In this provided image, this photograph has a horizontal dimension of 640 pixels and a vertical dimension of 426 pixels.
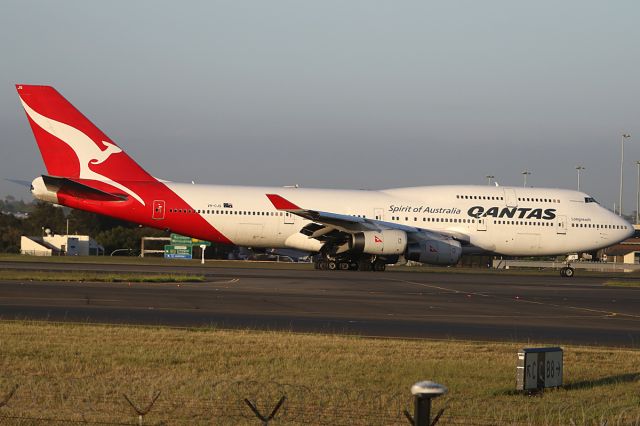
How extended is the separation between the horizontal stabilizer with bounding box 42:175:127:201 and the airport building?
37.3 meters

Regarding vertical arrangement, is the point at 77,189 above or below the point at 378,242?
above

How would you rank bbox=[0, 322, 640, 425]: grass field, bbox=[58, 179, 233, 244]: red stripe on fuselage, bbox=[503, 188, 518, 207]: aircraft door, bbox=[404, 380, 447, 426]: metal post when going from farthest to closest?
1. bbox=[503, 188, 518, 207]: aircraft door
2. bbox=[58, 179, 233, 244]: red stripe on fuselage
3. bbox=[0, 322, 640, 425]: grass field
4. bbox=[404, 380, 447, 426]: metal post

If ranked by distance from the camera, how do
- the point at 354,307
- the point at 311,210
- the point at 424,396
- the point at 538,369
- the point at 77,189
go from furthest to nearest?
1. the point at 311,210
2. the point at 77,189
3. the point at 354,307
4. the point at 538,369
5. the point at 424,396

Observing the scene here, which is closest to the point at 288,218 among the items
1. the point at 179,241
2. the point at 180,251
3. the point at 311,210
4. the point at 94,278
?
the point at 311,210

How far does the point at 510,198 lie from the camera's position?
4850 centimetres

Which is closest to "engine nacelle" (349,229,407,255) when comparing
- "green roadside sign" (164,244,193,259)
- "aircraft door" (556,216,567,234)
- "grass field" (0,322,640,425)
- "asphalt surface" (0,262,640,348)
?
"asphalt surface" (0,262,640,348)

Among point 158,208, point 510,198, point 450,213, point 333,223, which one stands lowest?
point 333,223

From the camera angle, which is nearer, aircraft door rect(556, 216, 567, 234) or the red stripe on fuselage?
the red stripe on fuselage

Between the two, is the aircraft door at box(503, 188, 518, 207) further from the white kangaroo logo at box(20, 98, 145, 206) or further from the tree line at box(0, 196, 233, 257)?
the tree line at box(0, 196, 233, 257)

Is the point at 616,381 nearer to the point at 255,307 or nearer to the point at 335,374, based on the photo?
the point at 335,374

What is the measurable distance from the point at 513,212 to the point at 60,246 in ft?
159

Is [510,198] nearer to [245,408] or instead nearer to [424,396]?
[245,408]

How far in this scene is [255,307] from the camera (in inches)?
934

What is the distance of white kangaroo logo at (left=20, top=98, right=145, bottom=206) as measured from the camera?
146 ft
